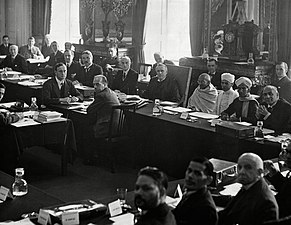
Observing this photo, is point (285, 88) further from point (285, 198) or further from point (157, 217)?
point (157, 217)

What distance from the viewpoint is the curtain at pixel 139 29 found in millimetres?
12852

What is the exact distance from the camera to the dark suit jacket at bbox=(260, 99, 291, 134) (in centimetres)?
712

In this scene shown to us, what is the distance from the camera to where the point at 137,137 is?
8.15 metres

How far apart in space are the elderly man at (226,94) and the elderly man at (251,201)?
4.74 m

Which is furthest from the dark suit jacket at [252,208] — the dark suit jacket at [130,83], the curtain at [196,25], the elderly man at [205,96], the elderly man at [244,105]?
the curtain at [196,25]

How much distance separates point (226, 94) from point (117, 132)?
1.78m

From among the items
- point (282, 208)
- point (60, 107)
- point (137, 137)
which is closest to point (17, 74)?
point (60, 107)

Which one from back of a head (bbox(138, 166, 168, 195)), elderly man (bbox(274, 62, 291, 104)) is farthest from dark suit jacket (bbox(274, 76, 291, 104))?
back of a head (bbox(138, 166, 168, 195))

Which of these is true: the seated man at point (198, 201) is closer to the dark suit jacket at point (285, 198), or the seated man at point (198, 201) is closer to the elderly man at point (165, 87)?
the dark suit jacket at point (285, 198)

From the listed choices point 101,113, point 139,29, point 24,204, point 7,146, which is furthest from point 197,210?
point 139,29

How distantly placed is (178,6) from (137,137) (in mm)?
5487

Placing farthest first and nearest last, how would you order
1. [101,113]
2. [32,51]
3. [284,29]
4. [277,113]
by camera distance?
1. [32,51]
2. [284,29]
3. [101,113]
4. [277,113]

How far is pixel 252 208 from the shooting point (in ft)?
11.6

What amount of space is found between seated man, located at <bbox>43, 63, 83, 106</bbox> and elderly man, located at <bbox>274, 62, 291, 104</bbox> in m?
3.25
